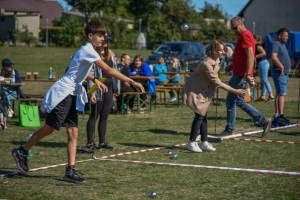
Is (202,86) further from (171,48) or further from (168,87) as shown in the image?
(171,48)

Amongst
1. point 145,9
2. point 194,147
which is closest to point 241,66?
point 194,147

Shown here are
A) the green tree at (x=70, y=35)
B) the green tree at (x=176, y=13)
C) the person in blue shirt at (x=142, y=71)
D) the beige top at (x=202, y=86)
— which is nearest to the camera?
the beige top at (x=202, y=86)

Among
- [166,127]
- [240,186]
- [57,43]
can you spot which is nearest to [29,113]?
[166,127]

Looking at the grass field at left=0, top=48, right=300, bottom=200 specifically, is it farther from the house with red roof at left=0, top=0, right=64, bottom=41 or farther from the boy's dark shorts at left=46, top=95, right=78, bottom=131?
the house with red roof at left=0, top=0, right=64, bottom=41

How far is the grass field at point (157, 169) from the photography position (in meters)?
6.72

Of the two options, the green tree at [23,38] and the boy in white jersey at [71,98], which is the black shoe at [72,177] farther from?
the green tree at [23,38]

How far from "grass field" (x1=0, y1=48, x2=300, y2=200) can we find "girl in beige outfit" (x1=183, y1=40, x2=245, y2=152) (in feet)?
0.90

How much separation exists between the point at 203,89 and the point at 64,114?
9.44 feet

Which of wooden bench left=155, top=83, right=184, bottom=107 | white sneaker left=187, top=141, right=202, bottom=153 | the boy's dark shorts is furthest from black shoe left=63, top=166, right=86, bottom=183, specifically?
wooden bench left=155, top=83, right=184, bottom=107

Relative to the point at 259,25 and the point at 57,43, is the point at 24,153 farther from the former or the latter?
the point at 57,43

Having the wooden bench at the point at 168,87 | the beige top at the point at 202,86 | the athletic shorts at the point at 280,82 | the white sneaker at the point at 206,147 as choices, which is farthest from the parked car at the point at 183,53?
the white sneaker at the point at 206,147

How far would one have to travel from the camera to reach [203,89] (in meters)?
9.39

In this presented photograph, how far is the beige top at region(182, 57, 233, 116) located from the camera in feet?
30.3

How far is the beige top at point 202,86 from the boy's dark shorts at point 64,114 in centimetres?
256
